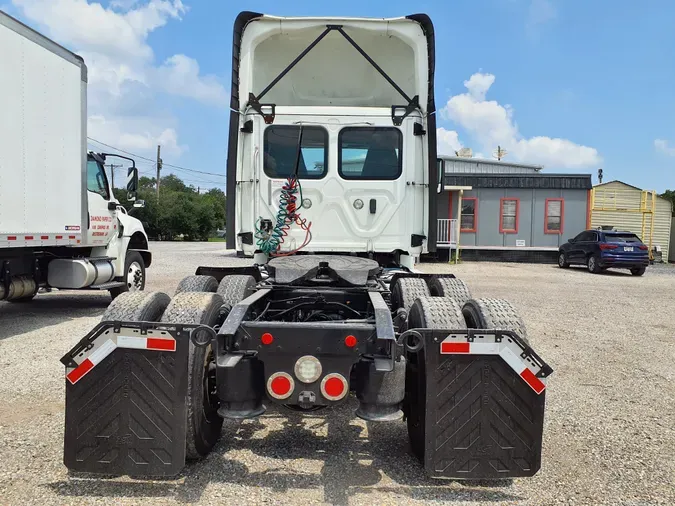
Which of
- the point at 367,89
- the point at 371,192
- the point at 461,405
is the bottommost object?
the point at 461,405

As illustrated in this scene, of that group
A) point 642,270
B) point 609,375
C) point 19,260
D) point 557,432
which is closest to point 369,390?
point 557,432

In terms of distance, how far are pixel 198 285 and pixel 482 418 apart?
112 inches

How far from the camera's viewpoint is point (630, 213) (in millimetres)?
27188

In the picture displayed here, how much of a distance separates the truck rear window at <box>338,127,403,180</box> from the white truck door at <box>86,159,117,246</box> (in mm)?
5133

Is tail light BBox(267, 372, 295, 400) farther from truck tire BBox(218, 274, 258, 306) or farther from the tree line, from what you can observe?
the tree line

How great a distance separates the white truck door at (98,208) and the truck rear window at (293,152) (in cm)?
448

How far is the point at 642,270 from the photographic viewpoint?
1923cm

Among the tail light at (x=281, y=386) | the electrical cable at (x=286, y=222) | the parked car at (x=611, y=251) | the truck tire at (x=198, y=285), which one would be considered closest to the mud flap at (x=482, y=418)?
the tail light at (x=281, y=386)

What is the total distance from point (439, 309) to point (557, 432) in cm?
164

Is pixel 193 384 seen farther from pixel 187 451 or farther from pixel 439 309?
pixel 439 309

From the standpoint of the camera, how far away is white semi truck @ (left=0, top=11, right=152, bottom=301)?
22.6 feet

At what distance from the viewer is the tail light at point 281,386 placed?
3133 millimetres

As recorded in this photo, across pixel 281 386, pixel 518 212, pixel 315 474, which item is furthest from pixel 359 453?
pixel 518 212

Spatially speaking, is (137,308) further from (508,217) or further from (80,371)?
(508,217)
